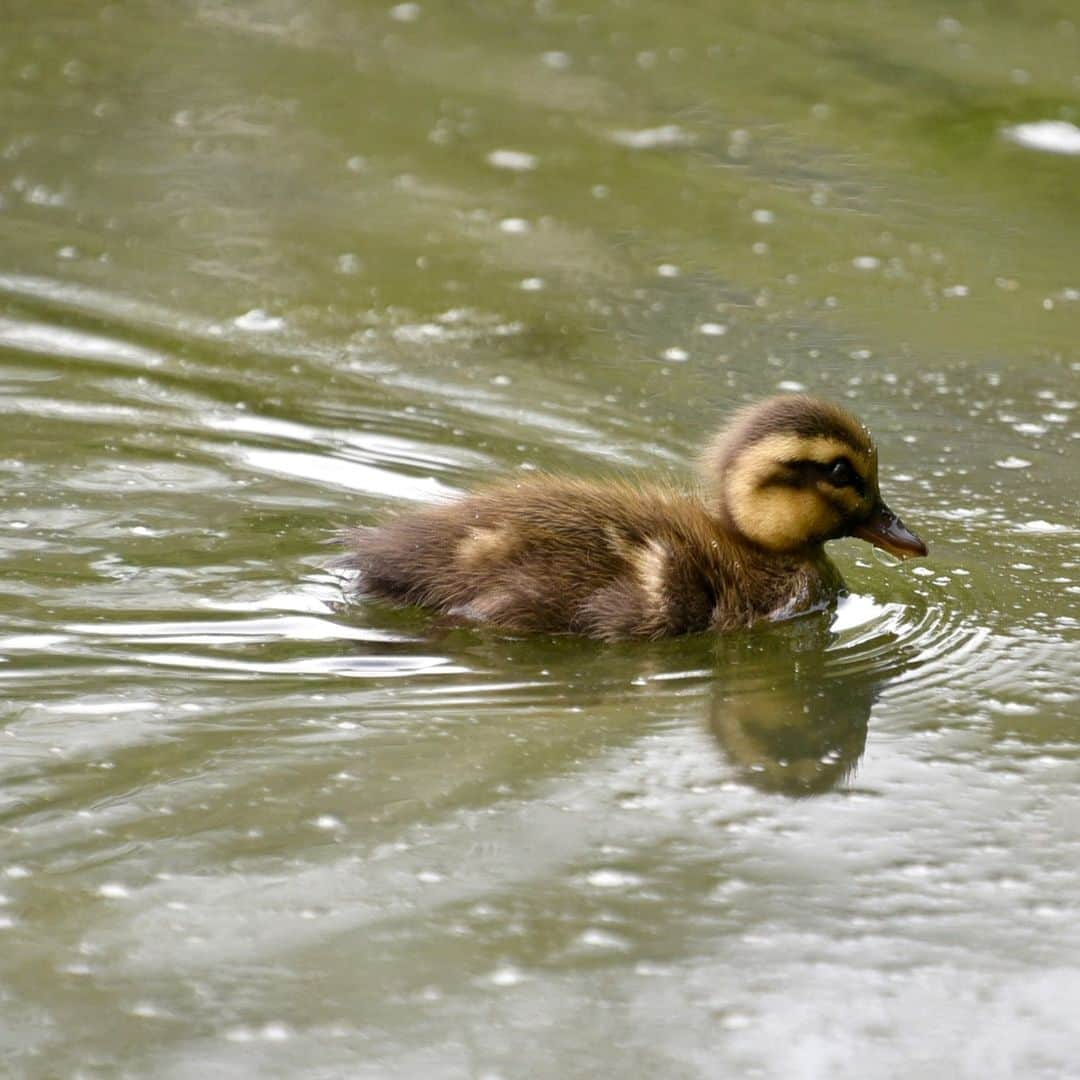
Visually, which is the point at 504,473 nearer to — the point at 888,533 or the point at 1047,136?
the point at 888,533

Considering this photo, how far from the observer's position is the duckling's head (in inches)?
200

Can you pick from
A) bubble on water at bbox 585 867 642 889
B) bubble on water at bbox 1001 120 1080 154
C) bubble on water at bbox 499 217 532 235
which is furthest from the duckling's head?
bubble on water at bbox 1001 120 1080 154

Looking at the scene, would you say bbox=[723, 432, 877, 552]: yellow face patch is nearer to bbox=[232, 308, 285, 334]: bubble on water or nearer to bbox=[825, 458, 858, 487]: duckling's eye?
bbox=[825, 458, 858, 487]: duckling's eye

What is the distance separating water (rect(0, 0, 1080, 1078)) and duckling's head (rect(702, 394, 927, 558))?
20 cm

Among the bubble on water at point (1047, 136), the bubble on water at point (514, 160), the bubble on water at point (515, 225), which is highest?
the bubble on water at point (1047, 136)

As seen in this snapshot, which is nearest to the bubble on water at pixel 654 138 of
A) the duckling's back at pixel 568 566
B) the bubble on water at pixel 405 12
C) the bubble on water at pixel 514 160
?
the bubble on water at pixel 514 160

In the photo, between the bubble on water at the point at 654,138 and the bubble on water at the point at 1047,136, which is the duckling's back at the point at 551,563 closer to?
the bubble on water at the point at 654,138

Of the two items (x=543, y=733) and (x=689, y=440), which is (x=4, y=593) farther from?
(x=689, y=440)

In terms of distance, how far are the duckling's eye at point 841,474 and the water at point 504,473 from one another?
0.35 metres

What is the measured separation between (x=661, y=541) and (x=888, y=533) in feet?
2.11

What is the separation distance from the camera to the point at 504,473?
5.94 m

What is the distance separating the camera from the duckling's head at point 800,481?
5086 mm

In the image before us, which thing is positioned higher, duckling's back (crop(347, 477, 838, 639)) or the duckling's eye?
the duckling's eye

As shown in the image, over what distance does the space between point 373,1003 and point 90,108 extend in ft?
22.8
